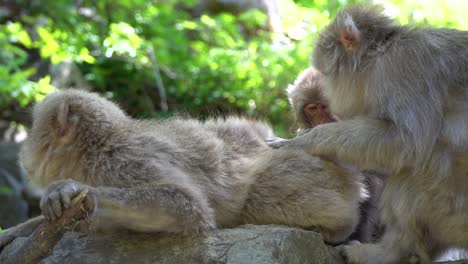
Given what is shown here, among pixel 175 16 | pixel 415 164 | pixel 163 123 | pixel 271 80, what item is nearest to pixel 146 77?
pixel 175 16

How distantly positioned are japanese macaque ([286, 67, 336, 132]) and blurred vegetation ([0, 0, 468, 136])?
12.2 feet

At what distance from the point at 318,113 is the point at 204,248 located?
1.69 m

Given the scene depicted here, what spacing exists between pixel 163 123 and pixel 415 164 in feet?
5.06

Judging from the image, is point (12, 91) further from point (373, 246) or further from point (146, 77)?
point (373, 246)

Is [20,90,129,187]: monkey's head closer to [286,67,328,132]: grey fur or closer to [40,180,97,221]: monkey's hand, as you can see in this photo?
[40,180,97,221]: monkey's hand

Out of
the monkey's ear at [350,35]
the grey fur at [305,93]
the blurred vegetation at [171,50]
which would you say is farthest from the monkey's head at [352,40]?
the blurred vegetation at [171,50]

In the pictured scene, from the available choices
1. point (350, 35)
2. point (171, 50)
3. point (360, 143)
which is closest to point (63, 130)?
point (360, 143)

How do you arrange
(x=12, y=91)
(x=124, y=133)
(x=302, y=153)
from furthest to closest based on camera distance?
(x=12, y=91), (x=302, y=153), (x=124, y=133)

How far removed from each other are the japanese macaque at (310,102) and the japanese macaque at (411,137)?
0.65 metres

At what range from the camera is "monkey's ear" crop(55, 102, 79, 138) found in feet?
13.0

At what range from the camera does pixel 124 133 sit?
4.02 meters

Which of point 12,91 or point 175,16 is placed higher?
point 175,16

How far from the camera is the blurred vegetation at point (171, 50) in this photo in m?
9.30

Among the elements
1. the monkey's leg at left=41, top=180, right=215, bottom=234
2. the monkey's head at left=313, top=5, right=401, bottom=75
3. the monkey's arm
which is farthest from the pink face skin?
the monkey's leg at left=41, top=180, right=215, bottom=234
